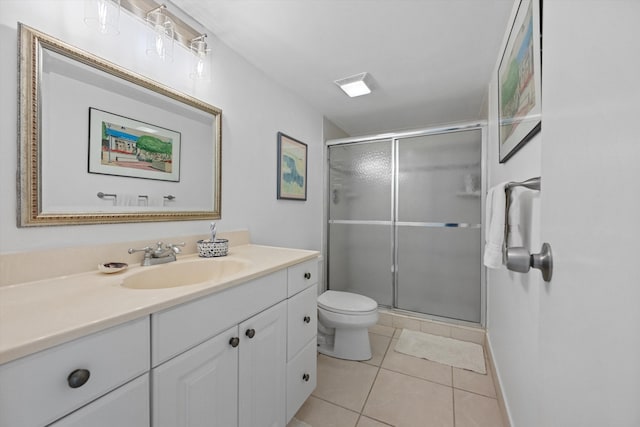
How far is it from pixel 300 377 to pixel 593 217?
1.36 metres

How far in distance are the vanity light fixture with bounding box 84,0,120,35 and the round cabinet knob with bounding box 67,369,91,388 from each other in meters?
1.21

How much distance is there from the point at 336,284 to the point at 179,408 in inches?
83.4

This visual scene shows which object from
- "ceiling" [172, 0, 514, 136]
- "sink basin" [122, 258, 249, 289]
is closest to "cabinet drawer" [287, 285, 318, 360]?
"sink basin" [122, 258, 249, 289]

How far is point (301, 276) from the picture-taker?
131cm

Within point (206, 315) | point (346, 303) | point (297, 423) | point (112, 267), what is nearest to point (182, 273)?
point (112, 267)

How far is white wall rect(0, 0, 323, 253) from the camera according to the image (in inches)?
32.3

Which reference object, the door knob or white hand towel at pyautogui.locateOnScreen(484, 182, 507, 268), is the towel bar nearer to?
the door knob

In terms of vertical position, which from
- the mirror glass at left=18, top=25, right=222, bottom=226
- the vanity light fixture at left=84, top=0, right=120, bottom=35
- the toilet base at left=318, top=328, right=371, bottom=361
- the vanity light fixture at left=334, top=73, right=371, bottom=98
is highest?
the vanity light fixture at left=334, top=73, right=371, bottom=98

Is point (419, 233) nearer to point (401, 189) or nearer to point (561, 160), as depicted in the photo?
point (401, 189)

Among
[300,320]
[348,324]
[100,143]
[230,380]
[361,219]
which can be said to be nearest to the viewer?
[230,380]

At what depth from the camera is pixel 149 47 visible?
3.90 feet

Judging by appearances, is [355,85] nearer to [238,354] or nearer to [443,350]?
[238,354]

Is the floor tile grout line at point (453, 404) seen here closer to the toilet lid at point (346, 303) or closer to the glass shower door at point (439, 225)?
the toilet lid at point (346, 303)

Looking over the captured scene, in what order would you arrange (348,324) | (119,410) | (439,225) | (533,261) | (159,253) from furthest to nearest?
(439,225)
(348,324)
(159,253)
(119,410)
(533,261)
